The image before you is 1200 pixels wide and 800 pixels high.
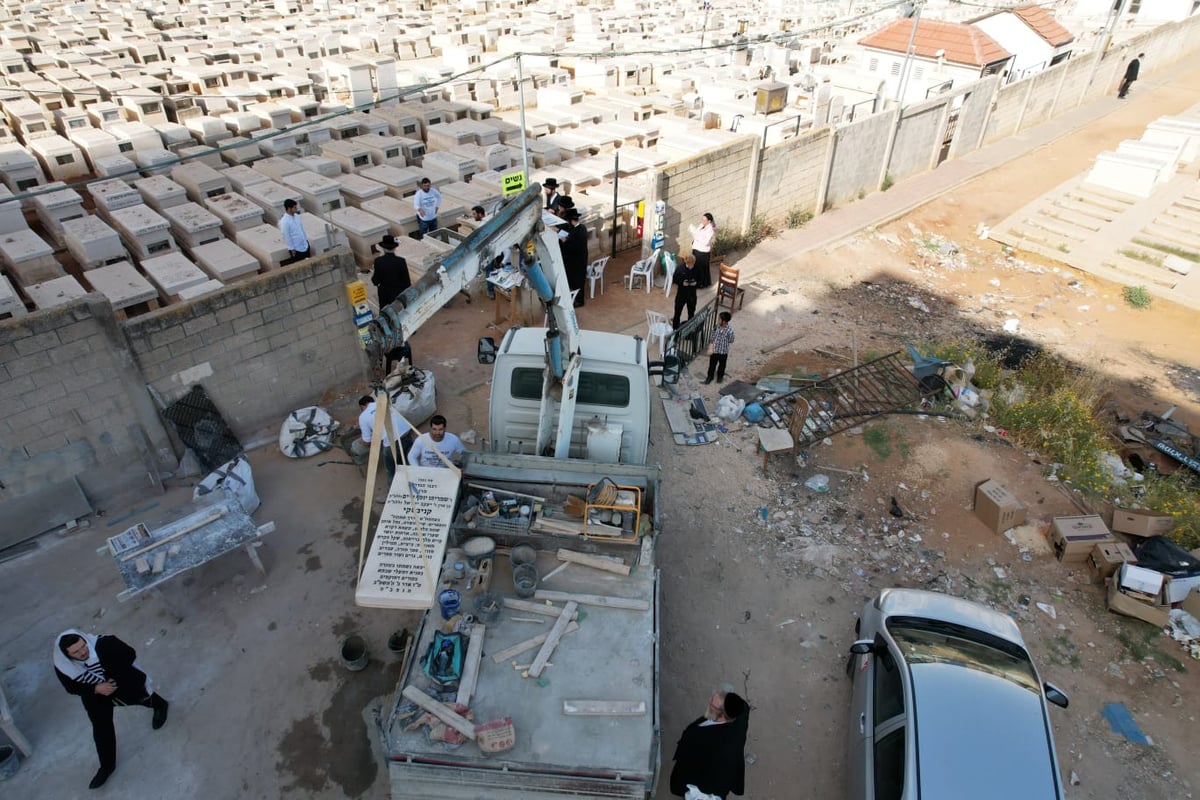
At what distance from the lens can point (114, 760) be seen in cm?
573

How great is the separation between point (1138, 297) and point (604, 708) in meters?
14.5

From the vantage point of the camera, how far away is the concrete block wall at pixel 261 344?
8133mm

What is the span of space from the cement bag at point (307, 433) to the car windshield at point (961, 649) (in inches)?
274

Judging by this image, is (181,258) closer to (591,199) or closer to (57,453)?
(57,453)

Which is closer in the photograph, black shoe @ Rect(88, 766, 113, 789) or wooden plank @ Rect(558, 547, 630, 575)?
black shoe @ Rect(88, 766, 113, 789)

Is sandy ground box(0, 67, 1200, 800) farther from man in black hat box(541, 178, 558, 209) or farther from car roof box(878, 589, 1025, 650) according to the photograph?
man in black hat box(541, 178, 558, 209)

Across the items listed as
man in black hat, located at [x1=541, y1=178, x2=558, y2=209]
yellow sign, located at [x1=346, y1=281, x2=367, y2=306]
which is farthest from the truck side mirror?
man in black hat, located at [x1=541, y1=178, x2=558, y2=209]

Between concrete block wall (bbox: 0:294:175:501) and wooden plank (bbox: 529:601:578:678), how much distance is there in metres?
5.73

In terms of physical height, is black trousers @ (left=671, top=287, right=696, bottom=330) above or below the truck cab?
below

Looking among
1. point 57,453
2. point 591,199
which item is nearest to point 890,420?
point 591,199

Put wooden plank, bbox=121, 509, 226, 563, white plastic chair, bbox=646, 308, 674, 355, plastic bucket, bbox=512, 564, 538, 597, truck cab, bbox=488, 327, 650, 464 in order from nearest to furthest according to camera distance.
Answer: plastic bucket, bbox=512, 564, 538, 597
wooden plank, bbox=121, 509, 226, 563
truck cab, bbox=488, 327, 650, 464
white plastic chair, bbox=646, 308, 674, 355

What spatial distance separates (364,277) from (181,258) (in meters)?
2.79

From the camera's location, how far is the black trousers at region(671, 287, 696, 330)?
11406 millimetres

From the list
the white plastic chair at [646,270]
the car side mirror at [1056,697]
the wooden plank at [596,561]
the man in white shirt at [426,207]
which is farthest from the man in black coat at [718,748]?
the man in white shirt at [426,207]
